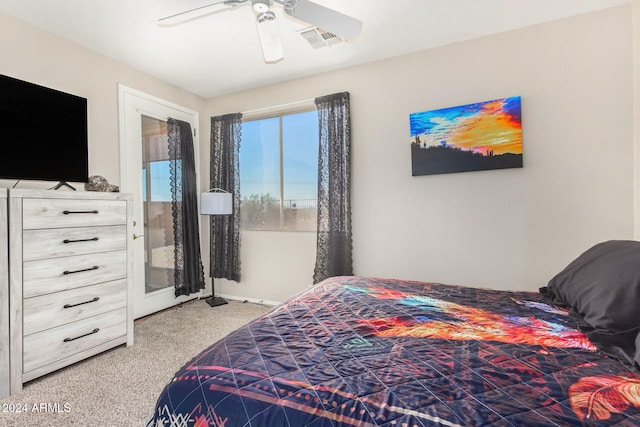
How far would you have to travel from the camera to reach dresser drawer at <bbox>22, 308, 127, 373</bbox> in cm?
196

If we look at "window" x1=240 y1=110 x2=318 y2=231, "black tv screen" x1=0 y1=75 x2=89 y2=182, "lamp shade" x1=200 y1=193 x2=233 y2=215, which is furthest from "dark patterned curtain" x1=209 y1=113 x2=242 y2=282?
"black tv screen" x1=0 y1=75 x2=89 y2=182

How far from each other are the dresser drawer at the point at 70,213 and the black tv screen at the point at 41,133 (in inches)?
11.8

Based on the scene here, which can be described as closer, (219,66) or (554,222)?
(554,222)

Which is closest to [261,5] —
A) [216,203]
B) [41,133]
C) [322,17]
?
[322,17]

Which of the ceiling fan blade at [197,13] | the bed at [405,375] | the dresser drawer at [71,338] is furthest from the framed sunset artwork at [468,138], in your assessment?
the dresser drawer at [71,338]

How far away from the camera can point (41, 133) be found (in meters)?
2.23

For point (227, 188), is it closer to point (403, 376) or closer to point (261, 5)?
point (261, 5)

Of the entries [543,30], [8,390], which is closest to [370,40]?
[543,30]

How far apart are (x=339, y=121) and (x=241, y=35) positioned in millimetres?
1180

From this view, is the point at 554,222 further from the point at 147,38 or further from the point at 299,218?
the point at 147,38

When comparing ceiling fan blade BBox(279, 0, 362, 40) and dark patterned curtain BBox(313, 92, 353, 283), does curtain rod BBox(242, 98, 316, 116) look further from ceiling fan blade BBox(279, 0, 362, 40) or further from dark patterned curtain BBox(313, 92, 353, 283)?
ceiling fan blade BBox(279, 0, 362, 40)

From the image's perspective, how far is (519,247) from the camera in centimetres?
254

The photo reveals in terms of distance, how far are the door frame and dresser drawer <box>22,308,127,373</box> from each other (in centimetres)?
74

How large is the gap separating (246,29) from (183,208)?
81.4 inches
